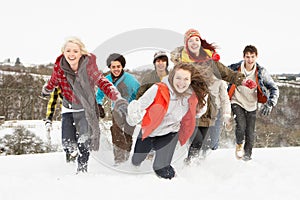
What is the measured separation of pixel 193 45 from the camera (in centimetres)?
371

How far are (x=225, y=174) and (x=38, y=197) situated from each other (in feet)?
6.20

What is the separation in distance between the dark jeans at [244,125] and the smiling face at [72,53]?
211cm

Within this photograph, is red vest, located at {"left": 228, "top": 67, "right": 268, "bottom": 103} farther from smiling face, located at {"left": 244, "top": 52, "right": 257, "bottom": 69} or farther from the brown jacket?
the brown jacket

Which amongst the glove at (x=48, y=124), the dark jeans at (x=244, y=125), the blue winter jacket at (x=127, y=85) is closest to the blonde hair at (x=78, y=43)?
the blue winter jacket at (x=127, y=85)

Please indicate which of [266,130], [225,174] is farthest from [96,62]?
[266,130]

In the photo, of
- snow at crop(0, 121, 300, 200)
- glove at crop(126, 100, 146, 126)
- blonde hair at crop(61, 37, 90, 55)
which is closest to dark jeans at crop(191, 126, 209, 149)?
snow at crop(0, 121, 300, 200)

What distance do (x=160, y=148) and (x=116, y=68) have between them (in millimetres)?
1203

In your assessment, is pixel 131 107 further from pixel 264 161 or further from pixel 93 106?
pixel 264 161

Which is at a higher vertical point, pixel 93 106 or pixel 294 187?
pixel 93 106

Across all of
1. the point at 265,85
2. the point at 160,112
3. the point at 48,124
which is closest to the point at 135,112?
the point at 160,112

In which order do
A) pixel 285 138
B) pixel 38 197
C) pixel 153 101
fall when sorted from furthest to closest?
pixel 285 138 < pixel 153 101 < pixel 38 197

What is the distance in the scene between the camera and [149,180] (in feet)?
9.45

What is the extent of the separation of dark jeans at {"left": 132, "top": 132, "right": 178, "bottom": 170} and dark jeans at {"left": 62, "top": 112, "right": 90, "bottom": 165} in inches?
21.2

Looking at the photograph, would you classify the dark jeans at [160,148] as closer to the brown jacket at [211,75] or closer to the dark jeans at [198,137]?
the dark jeans at [198,137]
